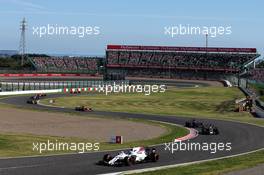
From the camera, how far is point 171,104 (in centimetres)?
6725

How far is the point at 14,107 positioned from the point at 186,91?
3912cm

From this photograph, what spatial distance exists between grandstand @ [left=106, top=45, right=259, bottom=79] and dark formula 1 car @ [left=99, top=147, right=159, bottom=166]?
110868 mm

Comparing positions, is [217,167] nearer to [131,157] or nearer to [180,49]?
[131,157]

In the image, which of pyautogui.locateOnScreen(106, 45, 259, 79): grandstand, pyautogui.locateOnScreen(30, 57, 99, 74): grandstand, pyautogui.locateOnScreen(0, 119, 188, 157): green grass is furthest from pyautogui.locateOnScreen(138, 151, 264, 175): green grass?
pyautogui.locateOnScreen(30, 57, 99, 74): grandstand

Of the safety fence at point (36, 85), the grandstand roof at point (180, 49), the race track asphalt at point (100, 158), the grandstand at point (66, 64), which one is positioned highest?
the grandstand roof at point (180, 49)

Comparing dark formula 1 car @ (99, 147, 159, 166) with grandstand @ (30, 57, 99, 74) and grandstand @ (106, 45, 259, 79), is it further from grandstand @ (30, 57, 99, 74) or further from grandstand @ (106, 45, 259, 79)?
grandstand @ (30, 57, 99, 74)

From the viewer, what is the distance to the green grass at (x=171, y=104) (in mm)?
56812

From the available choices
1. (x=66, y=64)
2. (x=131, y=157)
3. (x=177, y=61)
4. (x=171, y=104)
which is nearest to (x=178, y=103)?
(x=171, y=104)

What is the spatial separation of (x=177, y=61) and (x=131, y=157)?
120490mm

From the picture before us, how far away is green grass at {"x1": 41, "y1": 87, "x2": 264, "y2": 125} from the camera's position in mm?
56812

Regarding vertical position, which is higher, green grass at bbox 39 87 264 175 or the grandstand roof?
the grandstand roof

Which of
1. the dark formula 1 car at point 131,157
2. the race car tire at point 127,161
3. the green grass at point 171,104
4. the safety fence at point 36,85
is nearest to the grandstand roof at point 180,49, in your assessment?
the safety fence at point 36,85

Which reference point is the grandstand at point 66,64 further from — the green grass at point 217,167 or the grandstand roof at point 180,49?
the green grass at point 217,167

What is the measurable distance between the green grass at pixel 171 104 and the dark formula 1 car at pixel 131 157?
1001 inches
